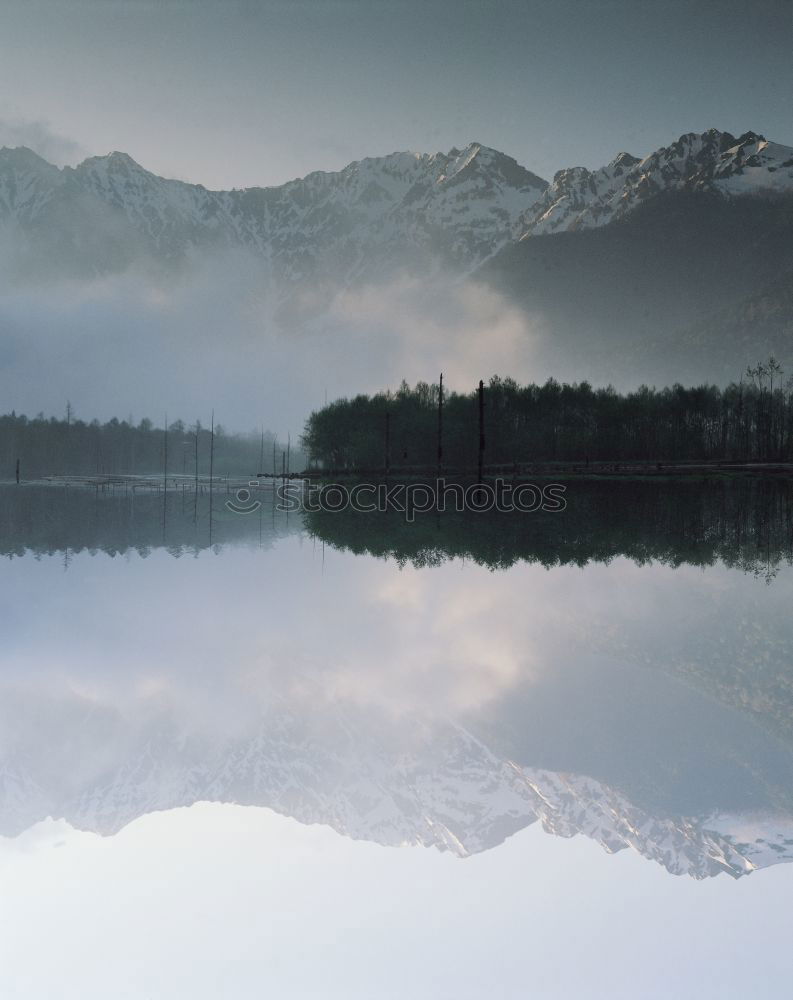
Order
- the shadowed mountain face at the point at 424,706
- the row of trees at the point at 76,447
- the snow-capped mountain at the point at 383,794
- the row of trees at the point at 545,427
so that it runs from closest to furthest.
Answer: the snow-capped mountain at the point at 383,794, the shadowed mountain face at the point at 424,706, the row of trees at the point at 545,427, the row of trees at the point at 76,447

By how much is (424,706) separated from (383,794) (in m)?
1.39

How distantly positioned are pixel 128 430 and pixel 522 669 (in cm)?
16704

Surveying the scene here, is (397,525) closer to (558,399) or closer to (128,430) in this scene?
(558,399)

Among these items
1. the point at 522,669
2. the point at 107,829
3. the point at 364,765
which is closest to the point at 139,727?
the point at 107,829

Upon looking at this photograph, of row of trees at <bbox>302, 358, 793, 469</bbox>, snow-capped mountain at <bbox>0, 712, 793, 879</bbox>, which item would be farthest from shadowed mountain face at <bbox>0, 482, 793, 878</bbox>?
row of trees at <bbox>302, 358, 793, 469</bbox>

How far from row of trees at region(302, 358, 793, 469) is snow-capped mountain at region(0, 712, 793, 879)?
219ft

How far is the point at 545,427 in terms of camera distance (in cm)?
7800

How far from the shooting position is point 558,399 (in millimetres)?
81125

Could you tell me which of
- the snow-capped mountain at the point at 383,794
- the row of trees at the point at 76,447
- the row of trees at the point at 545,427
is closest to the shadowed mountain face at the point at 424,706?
the snow-capped mountain at the point at 383,794

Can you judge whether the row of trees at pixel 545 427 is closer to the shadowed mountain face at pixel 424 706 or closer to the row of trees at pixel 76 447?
the row of trees at pixel 76 447

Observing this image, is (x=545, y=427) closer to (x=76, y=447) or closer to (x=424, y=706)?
(x=424, y=706)

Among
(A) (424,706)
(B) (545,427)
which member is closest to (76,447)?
(B) (545,427)

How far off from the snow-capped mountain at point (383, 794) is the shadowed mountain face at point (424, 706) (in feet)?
0.05

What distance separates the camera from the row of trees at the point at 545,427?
A: 7606 centimetres
